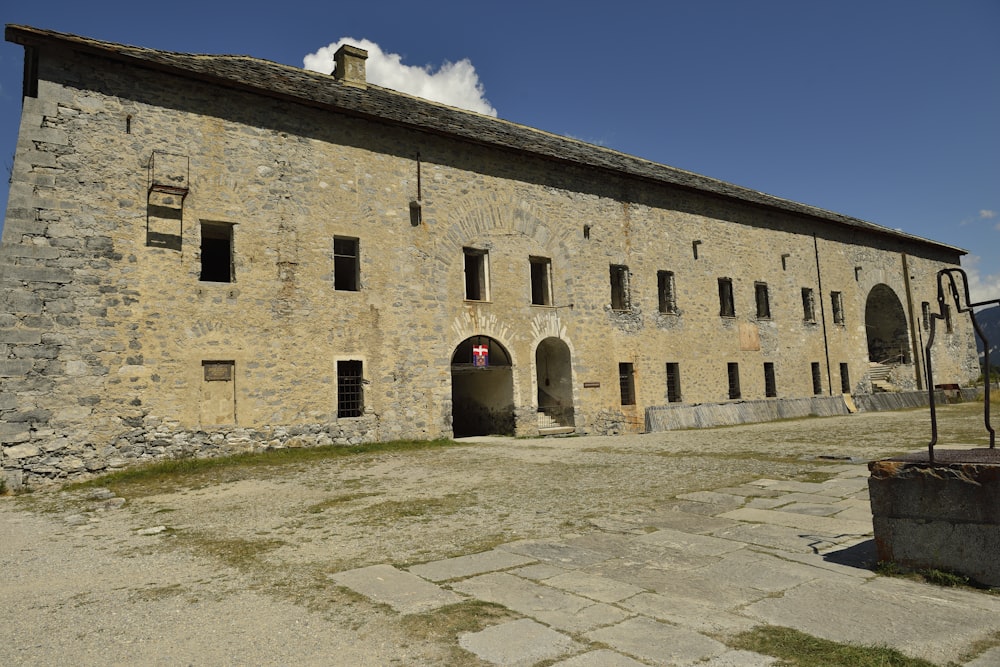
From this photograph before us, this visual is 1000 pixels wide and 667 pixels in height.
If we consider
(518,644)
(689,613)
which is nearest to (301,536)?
(518,644)

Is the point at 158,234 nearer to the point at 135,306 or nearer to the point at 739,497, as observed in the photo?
the point at 135,306

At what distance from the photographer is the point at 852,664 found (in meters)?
2.89

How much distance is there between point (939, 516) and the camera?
13.8 feet

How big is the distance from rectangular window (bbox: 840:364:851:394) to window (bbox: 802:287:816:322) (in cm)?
264

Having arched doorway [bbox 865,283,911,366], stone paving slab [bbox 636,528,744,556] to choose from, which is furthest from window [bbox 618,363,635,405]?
arched doorway [bbox 865,283,911,366]

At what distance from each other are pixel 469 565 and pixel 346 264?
37.6 ft

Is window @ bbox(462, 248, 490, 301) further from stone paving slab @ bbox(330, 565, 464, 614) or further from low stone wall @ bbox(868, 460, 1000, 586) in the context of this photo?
low stone wall @ bbox(868, 460, 1000, 586)

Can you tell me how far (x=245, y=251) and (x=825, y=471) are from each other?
1112cm

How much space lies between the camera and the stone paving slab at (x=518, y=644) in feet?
10.2

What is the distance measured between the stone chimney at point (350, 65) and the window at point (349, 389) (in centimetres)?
767

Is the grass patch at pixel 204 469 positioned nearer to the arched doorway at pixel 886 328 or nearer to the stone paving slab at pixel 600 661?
the stone paving slab at pixel 600 661

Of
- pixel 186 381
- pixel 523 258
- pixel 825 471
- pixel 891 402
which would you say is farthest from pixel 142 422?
pixel 891 402

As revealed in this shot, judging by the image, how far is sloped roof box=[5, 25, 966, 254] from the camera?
38.0 ft

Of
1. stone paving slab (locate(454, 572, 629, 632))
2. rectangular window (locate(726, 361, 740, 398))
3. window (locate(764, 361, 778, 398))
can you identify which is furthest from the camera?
window (locate(764, 361, 778, 398))
